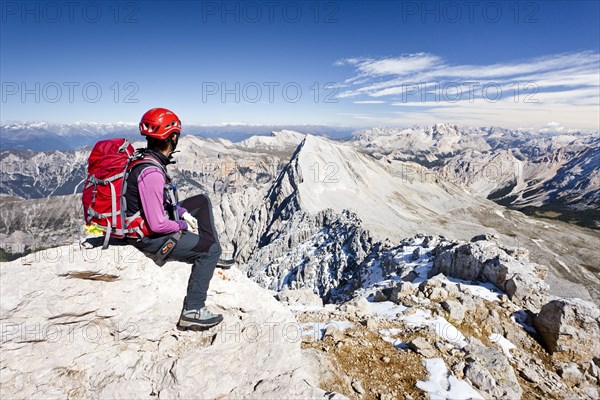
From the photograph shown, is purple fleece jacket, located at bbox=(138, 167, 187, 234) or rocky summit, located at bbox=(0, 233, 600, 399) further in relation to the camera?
rocky summit, located at bbox=(0, 233, 600, 399)

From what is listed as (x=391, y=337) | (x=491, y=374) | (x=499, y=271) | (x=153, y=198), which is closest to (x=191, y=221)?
(x=153, y=198)

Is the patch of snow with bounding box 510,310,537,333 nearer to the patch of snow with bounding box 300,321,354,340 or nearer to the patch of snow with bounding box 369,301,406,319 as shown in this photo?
the patch of snow with bounding box 369,301,406,319

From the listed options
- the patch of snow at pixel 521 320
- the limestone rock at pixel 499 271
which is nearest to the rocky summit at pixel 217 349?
the patch of snow at pixel 521 320

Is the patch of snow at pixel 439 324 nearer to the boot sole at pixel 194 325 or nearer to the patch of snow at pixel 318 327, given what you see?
the patch of snow at pixel 318 327

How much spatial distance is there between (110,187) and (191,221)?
207 cm

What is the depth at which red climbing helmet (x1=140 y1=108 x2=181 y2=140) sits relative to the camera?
695 cm

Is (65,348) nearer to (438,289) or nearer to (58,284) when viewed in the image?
(58,284)

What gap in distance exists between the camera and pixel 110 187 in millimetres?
6336

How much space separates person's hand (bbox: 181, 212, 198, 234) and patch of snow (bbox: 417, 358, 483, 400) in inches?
328

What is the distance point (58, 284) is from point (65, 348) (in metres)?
1.61

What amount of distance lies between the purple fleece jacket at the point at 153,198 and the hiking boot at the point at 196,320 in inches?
102

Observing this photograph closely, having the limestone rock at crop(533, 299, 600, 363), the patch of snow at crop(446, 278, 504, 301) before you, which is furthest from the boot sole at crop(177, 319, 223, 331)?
the patch of snow at crop(446, 278, 504, 301)

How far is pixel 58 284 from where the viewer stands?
7.41 metres

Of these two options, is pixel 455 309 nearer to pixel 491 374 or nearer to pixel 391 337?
pixel 391 337
